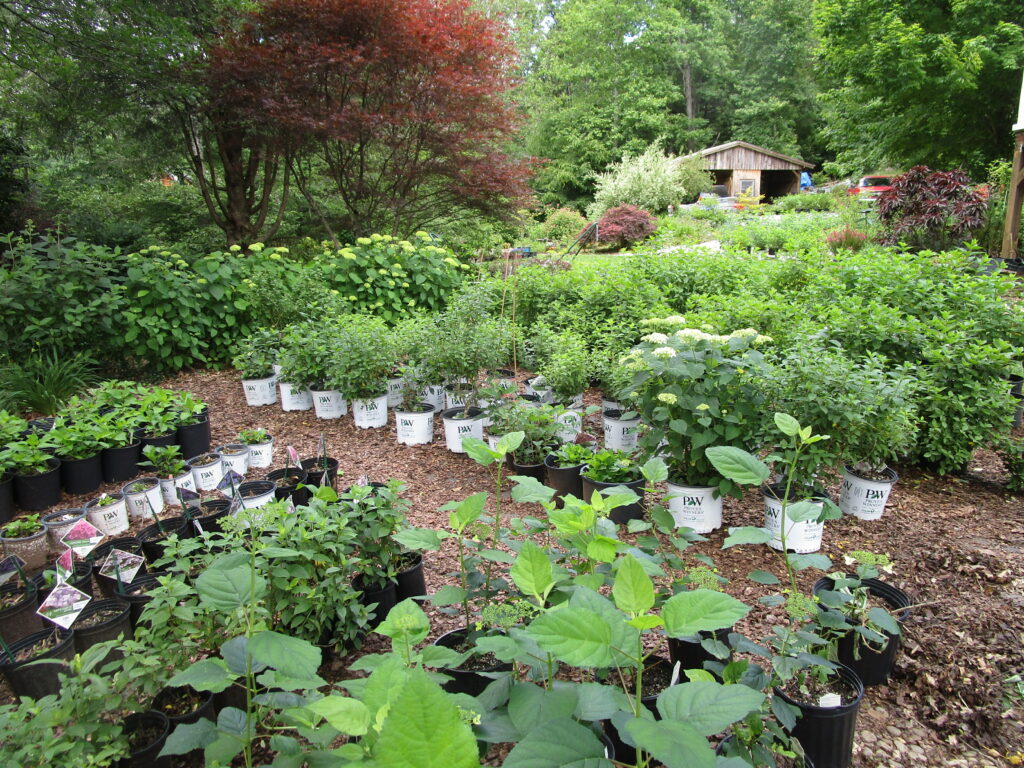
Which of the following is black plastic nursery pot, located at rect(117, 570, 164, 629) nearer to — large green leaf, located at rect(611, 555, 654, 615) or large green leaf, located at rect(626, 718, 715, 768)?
large green leaf, located at rect(611, 555, 654, 615)

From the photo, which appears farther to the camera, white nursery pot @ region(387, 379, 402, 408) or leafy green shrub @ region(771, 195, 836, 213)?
leafy green shrub @ region(771, 195, 836, 213)

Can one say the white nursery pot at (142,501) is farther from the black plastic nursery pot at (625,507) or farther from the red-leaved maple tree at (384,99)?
the red-leaved maple tree at (384,99)

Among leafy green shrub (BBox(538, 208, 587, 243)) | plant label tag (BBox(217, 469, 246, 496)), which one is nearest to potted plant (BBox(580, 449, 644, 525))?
plant label tag (BBox(217, 469, 246, 496))

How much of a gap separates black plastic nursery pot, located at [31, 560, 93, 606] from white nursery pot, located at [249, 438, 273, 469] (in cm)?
136

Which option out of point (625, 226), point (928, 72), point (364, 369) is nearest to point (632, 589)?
point (364, 369)

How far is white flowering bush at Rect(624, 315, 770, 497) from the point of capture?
2725mm

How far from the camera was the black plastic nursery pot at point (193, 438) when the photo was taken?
3.90 m

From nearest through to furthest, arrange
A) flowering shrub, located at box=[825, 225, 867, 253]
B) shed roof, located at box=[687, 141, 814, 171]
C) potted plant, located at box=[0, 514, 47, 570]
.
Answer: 1. potted plant, located at box=[0, 514, 47, 570]
2. flowering shrub, located at box=[825, 225, 867, 253]
3. shed roof, located at box=[687, 141, 814, 171]

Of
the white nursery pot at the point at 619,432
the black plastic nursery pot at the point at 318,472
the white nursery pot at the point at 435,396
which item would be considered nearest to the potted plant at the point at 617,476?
the white nursery pot at the point at 619,432

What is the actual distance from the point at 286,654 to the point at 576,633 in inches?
20.0

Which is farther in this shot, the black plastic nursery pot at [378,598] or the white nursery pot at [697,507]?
the white nursery pot at [697,507]

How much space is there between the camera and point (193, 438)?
12.9ft

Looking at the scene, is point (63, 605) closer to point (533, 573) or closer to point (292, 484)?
point (292, 484)

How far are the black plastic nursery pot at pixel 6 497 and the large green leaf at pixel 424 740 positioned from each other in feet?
12.0
